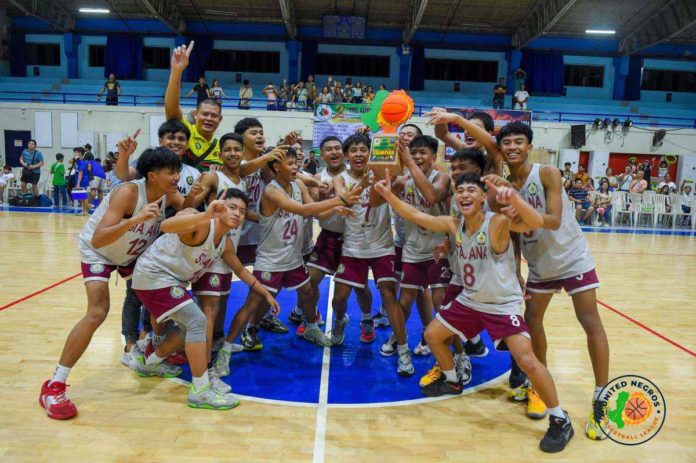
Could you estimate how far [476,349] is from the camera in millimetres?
4816

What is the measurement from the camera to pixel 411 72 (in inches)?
938

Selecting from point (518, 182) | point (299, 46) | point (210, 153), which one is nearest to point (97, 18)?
point (299, 46)

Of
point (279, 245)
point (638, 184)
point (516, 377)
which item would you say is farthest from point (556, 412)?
point (638, 184)

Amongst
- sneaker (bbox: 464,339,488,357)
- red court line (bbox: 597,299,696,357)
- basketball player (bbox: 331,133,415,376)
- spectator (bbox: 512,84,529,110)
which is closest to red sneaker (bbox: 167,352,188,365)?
basketball player (bbox: 331,133,415,376)

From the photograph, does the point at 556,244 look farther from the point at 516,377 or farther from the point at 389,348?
the point at 389,348

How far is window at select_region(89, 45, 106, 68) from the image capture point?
2378 cm

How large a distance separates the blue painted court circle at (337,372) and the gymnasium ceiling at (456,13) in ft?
58.5

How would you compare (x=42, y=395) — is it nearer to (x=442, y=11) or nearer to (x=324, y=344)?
(x=324, y=344)

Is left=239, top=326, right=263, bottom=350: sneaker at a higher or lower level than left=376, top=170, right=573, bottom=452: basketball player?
lower

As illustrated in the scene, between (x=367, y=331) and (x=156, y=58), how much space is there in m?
23.0

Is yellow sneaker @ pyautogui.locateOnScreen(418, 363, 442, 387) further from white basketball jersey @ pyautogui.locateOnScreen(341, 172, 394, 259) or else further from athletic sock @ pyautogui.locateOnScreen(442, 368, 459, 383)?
white basketball jersey @ pyautogui.locateOnScreen(341, 172, 394, 259)

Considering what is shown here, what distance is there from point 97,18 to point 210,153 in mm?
23441

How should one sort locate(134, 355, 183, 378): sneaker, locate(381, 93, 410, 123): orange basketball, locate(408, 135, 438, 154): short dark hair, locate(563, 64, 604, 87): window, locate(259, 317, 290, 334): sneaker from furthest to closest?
locate(563, 64, 604, 87): window < locate(259, 317, 290, 334): sneaker < locate(408, 135, 438, 154): short dark hair < locate(134, 355, 183, 378): sneaker < locate(381, 93, 410, 123): orange basketball

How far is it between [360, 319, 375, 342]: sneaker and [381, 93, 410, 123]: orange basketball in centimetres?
225
